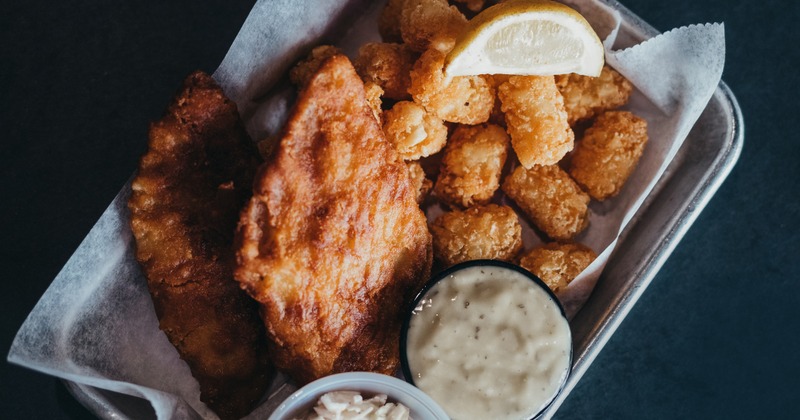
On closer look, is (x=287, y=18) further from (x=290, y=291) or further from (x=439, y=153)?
(x=290, y=291)

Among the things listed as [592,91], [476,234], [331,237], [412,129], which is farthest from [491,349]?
[592,91]

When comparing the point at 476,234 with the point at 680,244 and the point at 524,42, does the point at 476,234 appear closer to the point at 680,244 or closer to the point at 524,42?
the point at 524,42

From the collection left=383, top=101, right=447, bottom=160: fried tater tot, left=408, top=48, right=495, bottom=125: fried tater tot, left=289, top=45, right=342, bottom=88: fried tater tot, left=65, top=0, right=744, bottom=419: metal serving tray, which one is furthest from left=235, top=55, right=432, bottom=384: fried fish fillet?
left=65, top=0, right=744, bottom=419: metal serving tray

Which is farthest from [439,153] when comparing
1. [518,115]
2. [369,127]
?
[369,127]

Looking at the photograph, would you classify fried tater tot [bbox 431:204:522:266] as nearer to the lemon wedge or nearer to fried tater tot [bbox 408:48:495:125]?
fried tater tot [bbox 408:48:495:125]

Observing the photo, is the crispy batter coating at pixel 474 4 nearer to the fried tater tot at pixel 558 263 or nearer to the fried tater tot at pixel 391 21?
the fried tater tot at pixel 391 21

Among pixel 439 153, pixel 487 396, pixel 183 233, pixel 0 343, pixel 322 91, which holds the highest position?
pixel 322 91
